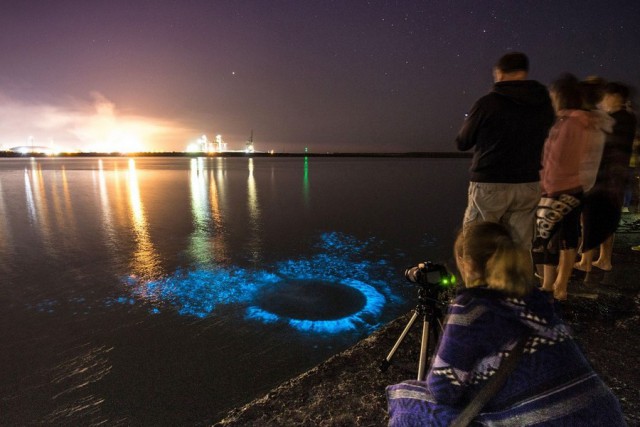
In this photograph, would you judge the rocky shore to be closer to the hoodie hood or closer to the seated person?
the seated person

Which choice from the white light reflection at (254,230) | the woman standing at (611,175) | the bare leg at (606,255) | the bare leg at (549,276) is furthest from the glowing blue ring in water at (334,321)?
the bare leg at (606,255)

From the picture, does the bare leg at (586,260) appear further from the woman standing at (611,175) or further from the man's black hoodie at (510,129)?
the man's black hoodie at (510,129)

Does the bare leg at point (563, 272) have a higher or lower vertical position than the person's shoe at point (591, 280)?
→ higher

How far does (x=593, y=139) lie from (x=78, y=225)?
44.3 feet

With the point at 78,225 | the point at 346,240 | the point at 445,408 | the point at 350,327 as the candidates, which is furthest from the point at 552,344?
the point at 78,225

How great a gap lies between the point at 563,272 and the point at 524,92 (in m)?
2.07

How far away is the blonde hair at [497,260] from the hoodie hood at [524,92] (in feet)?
6.65

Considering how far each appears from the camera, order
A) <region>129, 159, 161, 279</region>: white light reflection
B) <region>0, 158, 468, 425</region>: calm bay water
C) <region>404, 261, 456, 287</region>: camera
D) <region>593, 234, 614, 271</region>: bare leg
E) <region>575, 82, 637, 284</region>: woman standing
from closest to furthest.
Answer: <region>404, 261, 456, 287</region>: camera < <region>0, 158, 468, 425</region>: calm bay water < <region>575, 82, 637, 284</region>: woman standing < <region>593, 234, 614, 271</region>: bare leg < <region>129, 159, 161, 279</region>: white light reflection

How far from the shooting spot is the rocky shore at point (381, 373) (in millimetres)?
2564

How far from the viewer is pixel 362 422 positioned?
2461 mm

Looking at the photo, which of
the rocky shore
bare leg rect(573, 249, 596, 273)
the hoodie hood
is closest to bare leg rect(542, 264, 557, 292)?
the rocky shore

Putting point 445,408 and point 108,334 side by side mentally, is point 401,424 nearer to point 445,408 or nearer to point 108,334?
point 445,408

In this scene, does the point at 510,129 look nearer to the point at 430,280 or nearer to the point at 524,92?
the point at 524,92

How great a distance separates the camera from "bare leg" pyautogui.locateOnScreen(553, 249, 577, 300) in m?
3.89
